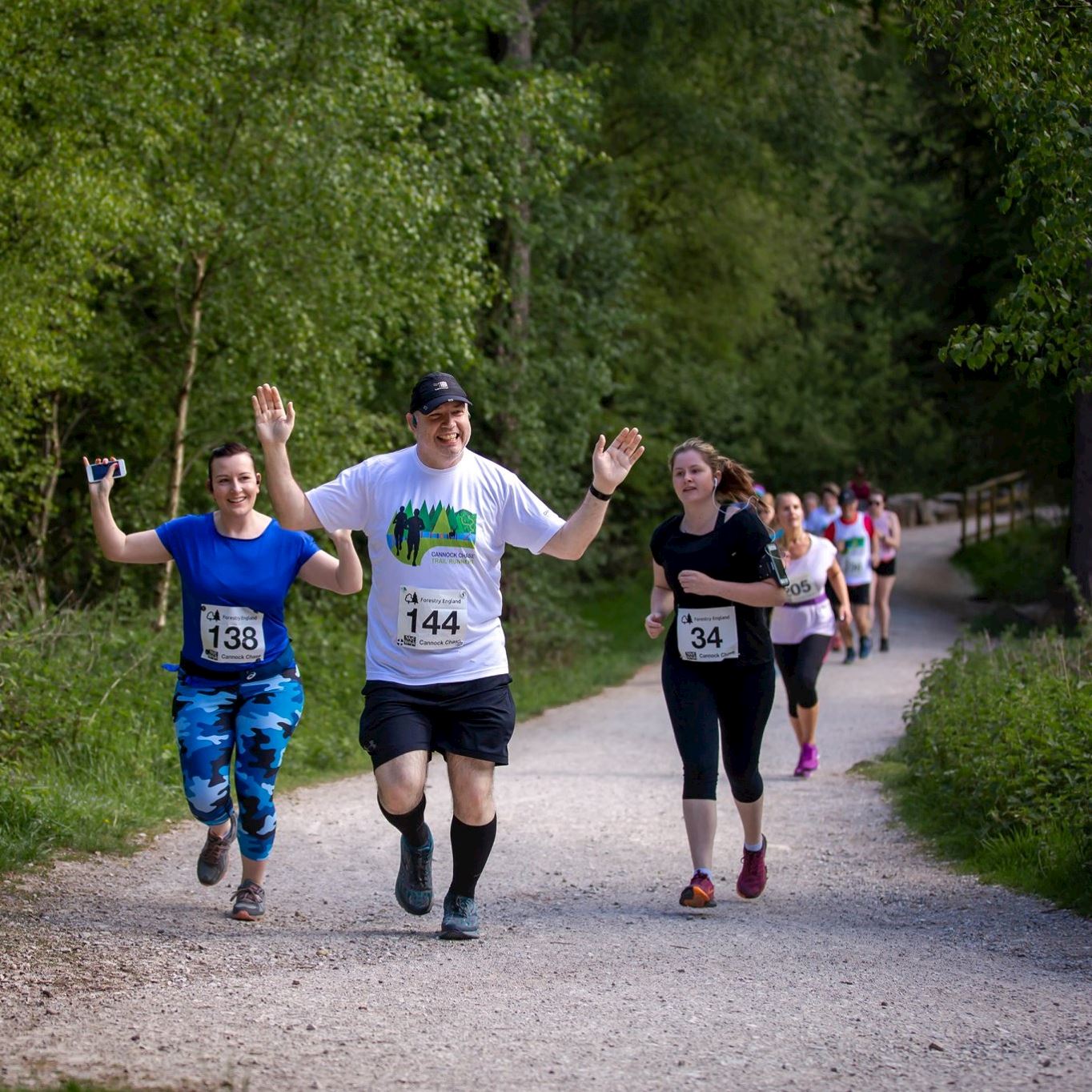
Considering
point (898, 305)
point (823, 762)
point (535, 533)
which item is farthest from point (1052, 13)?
point (898, 305)

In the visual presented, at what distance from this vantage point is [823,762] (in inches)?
502

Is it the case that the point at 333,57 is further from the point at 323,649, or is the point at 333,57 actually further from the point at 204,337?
the point at 323,649

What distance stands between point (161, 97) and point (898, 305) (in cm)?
2102

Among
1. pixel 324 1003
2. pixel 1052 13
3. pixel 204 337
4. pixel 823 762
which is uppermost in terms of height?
pixel 1052 13

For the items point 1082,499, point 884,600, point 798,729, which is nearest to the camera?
point 798,729

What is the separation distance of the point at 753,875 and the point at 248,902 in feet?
7.62

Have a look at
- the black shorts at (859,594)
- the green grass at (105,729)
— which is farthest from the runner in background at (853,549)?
the green grass at (105,729)

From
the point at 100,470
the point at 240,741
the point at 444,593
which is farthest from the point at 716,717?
the point at 100,470

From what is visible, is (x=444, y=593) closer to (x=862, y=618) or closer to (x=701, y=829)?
(x=701, y=829)

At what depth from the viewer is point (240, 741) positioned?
6.75m

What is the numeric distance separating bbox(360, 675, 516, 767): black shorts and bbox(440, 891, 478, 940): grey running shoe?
0.59 meters

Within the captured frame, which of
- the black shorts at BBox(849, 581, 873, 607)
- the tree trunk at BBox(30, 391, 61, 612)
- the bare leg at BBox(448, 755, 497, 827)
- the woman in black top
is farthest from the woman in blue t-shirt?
the black shorts at BBox(849, 581, 873, 607)

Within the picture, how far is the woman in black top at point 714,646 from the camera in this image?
7.36 metres

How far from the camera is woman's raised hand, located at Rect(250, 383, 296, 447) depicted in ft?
20.4
